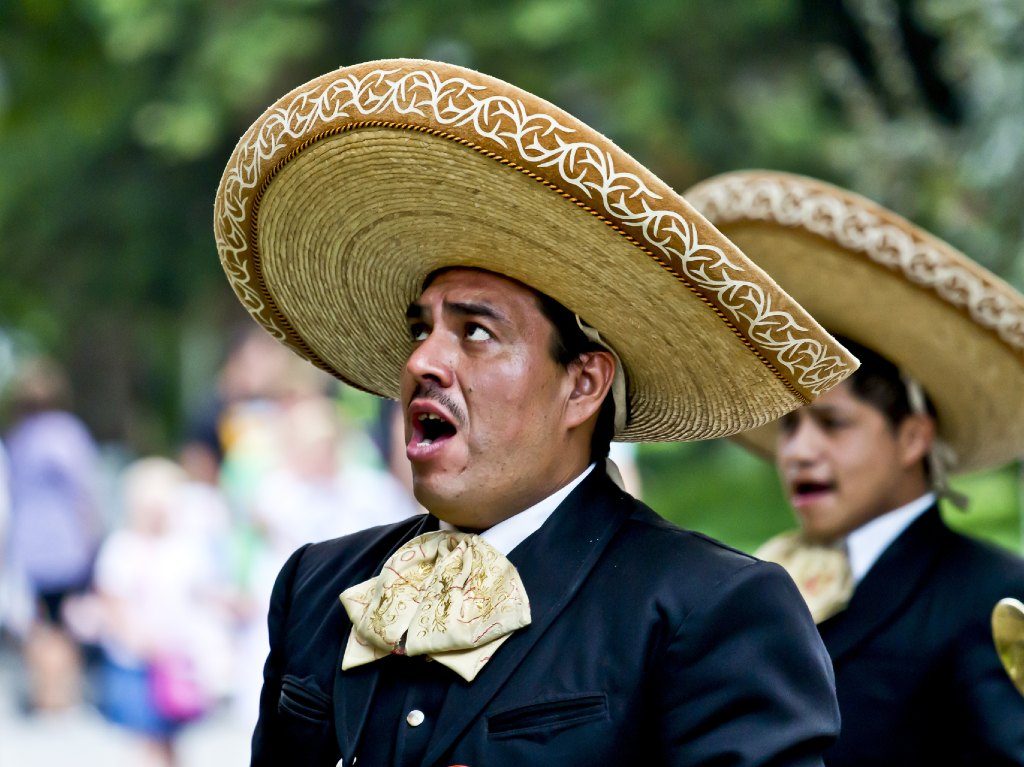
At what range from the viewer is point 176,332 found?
16.8 m

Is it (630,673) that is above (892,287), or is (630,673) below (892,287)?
below

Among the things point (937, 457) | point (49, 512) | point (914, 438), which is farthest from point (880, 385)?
point (49, 512)

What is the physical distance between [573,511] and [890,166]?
8.45 meters

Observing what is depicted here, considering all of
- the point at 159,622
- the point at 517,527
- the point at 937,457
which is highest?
the point at 159,622

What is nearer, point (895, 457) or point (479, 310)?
point (479, 310)

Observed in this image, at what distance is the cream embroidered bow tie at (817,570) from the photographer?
3.69 m

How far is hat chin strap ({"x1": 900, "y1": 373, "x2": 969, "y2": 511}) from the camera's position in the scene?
3.96 metres

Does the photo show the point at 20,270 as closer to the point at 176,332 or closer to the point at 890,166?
the point at 176,332

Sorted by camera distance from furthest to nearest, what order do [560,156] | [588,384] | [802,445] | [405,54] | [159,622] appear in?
[405,54], [159,622], [802,445], [588,384], [560,156]

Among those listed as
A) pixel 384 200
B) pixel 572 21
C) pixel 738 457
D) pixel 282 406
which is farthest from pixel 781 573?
pixel 738 457

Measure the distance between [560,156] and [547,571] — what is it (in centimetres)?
77

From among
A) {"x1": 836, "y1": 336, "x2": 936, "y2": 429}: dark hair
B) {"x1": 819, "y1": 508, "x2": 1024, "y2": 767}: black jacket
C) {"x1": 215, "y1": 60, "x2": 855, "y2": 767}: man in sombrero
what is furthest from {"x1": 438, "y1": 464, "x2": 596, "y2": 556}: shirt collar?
{"x1": 836, "y1": 336, "x2": 936, "y2": 429}: dark hair

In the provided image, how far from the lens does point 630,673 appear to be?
2.51 meters

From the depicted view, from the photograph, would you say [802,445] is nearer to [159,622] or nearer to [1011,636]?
[1011,636]
